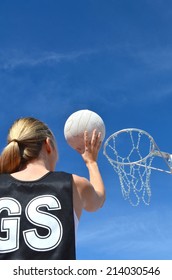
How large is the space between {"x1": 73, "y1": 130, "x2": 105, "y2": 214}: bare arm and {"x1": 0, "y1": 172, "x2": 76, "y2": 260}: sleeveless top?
0.36 feet

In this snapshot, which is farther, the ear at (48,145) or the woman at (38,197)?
the ear at (48,145)

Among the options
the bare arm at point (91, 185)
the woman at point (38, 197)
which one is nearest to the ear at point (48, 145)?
the woman at point (38, 197)

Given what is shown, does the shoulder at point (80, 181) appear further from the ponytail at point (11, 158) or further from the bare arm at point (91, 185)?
the ponytail at point (11, 158)

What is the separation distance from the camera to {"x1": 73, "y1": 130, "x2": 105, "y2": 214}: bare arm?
382cm

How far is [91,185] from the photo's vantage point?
3.85 m

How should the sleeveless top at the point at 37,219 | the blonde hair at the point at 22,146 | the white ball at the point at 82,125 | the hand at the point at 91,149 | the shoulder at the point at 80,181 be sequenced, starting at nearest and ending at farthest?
the sleeveless top at the point at 37,219, the shoulder at the point at 80,181, the blonde hair at the point at 22,146, the hand at the point at 91,149, the white ball at the point at 82,125

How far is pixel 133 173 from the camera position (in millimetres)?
13570

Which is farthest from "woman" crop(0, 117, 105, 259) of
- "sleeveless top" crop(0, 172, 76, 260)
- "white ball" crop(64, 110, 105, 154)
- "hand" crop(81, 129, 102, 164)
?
"white ball" crop(64, 110, 105, 154)

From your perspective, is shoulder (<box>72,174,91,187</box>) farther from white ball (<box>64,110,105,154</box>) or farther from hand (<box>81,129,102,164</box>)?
white ball (<box>64,110,105,154</box>)

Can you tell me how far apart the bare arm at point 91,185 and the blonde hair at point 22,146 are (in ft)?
1.36

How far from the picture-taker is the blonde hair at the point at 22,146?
391 cm
